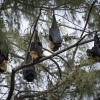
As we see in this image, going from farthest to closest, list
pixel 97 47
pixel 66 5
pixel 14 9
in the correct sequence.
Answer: pixel 97 47 < pixel 66 5 < pixel 14 9

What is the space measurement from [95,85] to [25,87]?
3.61ft

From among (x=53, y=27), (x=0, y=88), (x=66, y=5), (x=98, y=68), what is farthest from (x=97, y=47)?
(x=0, y=88)

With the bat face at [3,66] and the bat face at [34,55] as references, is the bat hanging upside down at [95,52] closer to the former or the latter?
the bat face at [34,55]

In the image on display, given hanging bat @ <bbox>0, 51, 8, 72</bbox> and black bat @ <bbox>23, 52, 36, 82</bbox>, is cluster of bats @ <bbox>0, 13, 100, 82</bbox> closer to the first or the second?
hanging bat @ <bbox>0, 51, 8, 72</bbox>

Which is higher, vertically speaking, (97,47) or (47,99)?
(97,47)

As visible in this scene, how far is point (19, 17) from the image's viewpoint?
3.16 m

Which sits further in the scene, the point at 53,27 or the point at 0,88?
the point at 0,88

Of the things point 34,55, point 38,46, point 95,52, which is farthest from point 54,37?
point 95,52

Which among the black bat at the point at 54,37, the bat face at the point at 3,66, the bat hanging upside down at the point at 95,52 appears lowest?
the bat face at the point at 3,66

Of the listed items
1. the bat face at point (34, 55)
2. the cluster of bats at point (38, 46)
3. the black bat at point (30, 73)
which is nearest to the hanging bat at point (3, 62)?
the cluster of bats at point (38, 46)

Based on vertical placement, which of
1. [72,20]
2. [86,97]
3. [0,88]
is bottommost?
[86,97]

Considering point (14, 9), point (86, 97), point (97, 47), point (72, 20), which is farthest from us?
point (86, 97)

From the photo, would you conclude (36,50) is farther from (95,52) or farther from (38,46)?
(95,52)

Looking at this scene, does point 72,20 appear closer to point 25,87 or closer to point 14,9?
point 14,9
